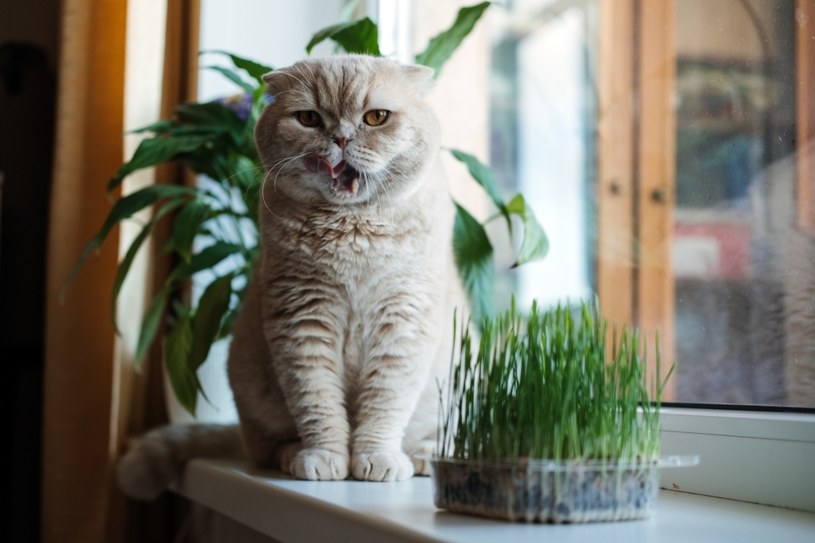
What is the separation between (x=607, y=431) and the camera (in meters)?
0.70

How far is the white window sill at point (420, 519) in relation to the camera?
69 cm

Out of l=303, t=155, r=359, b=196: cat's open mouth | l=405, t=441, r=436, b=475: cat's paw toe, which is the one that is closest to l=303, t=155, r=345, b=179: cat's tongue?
l=303, t=155, r=359, b=196: cat's open mouth

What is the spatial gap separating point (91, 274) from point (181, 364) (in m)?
0.34

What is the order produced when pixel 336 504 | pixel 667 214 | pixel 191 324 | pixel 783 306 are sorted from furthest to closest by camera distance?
pixel 191 324, pixel 667 214, pixel 783 306, pixel 336 504

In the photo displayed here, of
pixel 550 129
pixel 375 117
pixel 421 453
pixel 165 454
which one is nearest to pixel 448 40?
pixel 375 117

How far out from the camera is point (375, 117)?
1.09 metres

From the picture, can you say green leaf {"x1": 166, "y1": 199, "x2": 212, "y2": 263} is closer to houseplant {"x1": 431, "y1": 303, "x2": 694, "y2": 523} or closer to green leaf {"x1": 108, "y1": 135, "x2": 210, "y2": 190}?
green leaf {"x1": 108, "y1": 135, "x2": 210, "y2": 190}

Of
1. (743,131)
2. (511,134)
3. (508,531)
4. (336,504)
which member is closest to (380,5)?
(511,134)

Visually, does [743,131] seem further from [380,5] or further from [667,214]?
[380,5]

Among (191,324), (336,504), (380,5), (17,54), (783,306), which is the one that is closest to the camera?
(336,504)

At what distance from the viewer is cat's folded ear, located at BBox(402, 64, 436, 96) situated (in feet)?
3.67

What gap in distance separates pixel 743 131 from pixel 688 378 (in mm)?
367

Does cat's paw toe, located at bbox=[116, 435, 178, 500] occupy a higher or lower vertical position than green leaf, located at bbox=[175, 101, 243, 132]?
lower

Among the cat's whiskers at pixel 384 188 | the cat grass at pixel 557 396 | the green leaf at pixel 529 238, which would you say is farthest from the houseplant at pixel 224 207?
the cat grass at pixel 557 396
